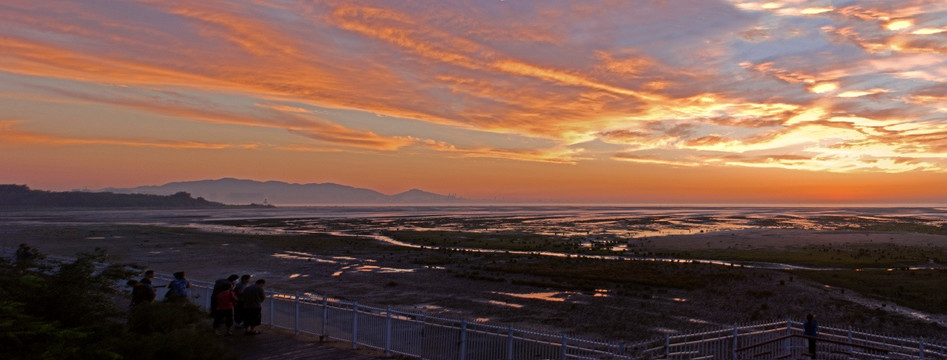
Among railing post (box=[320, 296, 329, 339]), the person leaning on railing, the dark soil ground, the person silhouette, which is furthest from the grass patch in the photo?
the person leaning on railing

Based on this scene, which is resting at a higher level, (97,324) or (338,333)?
(97,324)

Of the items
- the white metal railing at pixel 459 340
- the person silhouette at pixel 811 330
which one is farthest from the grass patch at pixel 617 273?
the person silhouette at pixel 811 330

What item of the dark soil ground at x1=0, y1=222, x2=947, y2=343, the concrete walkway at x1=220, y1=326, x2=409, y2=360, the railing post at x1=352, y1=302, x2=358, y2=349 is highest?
the railing post at x1=352, y1=302, x2=358, y2=349

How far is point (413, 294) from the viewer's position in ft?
98.2

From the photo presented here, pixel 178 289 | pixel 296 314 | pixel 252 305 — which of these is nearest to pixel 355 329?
pixel 296 314

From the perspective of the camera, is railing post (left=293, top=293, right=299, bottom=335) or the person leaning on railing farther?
railing post (left=293, top=293, right=299, bottom=335)

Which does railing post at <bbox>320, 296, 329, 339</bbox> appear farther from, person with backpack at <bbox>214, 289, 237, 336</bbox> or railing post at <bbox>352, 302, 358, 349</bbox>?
person with backpack at <bbox>214, 289, 237, 336</bbox>

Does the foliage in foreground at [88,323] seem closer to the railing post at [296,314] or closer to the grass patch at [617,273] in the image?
the railing post at [296,314]

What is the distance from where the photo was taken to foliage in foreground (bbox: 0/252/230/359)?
9.70 metres

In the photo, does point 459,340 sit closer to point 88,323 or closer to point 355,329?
point 355,329

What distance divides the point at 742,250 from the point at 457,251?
97.7 feet

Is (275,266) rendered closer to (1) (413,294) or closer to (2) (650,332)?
(1) (413,294)

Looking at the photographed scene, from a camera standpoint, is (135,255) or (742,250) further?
(742,250)

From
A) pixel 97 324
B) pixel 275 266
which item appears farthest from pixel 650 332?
pixel 275 266
